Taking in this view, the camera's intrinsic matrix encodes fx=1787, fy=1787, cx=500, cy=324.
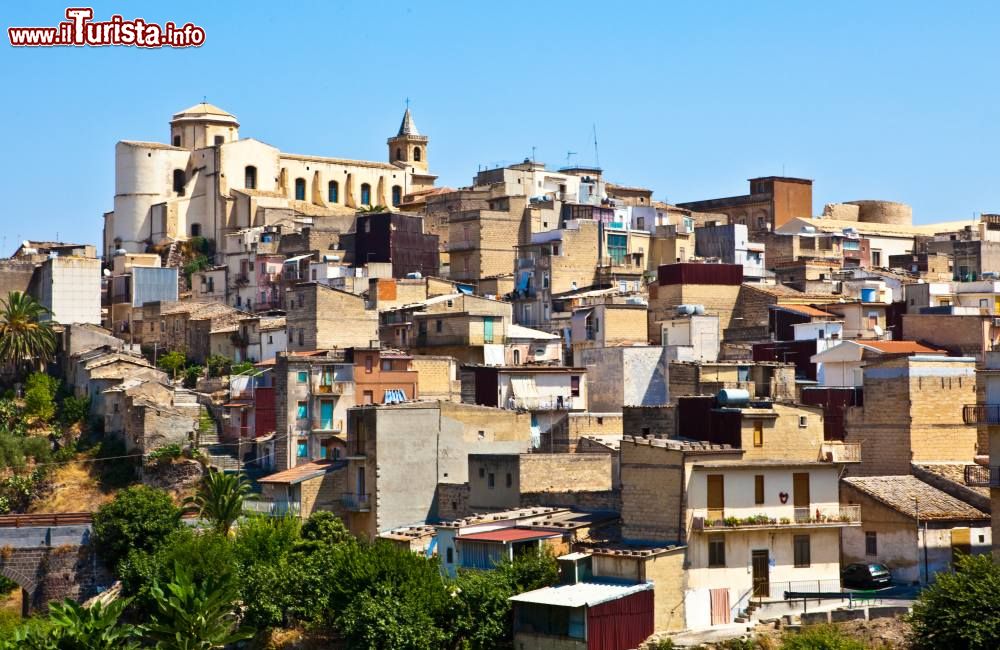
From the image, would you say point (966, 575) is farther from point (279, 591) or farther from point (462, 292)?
point (462, 292)

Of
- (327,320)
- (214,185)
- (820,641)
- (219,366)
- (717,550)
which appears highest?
(214,185)

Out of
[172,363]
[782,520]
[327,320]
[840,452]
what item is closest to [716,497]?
[782,520]

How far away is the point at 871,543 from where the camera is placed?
1590 inches

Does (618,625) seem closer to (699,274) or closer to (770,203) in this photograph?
(699,274)

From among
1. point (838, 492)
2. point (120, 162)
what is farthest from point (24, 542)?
point (120, 162)

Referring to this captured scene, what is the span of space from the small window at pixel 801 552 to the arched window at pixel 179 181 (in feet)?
205

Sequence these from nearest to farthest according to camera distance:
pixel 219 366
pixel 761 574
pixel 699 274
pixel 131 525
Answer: pixel 761 574 < pixel 131 525 < pixel 699 274 < pixel 219 366

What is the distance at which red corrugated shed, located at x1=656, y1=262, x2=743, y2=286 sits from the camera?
67.6 m

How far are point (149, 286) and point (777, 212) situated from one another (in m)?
32.9

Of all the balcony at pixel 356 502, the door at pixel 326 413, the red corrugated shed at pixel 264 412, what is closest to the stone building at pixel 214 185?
the red corrugated shed at pixel 264 412

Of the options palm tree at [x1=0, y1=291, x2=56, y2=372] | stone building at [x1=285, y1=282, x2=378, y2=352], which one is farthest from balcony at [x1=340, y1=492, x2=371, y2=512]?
palm tree at [x1=0, y1=291, x2=56, y2=372]

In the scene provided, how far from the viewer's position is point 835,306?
6381 centimetres

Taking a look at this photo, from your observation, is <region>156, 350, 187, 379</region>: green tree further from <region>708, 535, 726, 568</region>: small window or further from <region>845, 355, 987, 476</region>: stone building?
<region>708, 535, 726, 568</region>: small window

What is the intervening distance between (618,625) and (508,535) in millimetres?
5404
